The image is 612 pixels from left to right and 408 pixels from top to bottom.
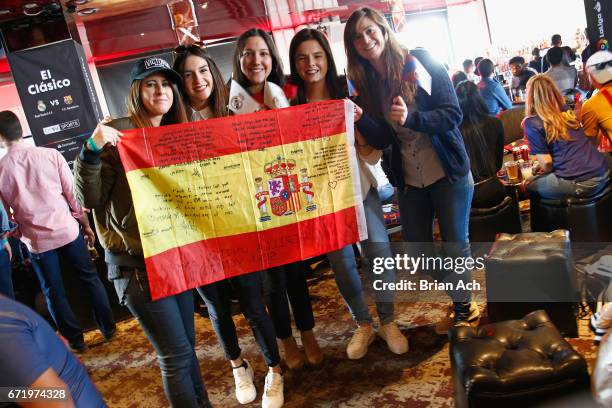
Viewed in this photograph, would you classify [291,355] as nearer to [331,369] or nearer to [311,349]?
[311,349]

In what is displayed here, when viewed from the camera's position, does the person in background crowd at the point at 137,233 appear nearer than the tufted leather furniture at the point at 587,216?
Yes

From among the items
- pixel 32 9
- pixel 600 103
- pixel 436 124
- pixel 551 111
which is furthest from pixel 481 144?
pixel 32 9

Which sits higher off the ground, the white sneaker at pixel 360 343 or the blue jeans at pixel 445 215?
the blue jeans at pixel 445 215

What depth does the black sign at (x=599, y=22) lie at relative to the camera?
4920 mm

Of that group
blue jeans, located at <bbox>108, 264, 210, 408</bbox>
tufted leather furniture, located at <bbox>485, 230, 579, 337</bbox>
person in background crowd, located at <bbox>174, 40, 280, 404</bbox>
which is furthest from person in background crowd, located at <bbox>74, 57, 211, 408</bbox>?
tufted leather furniture, located at <bbox>485, 230, 579, 337</bbox>

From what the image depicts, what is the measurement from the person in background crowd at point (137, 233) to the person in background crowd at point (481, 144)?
227 cm

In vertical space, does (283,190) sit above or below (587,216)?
above

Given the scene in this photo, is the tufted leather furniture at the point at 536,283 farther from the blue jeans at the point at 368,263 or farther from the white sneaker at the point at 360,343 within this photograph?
the white sneaker at the point at 360,343

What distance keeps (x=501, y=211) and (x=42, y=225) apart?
10.5 ft

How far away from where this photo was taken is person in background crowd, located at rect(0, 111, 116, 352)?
3258 mm

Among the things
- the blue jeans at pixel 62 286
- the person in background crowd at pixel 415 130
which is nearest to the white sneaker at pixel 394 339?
the person in background crowd at pixel 415 130

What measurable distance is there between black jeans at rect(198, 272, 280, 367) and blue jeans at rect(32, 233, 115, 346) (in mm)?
1602

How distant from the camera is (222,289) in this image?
229 centimetres

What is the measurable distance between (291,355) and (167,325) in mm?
897
